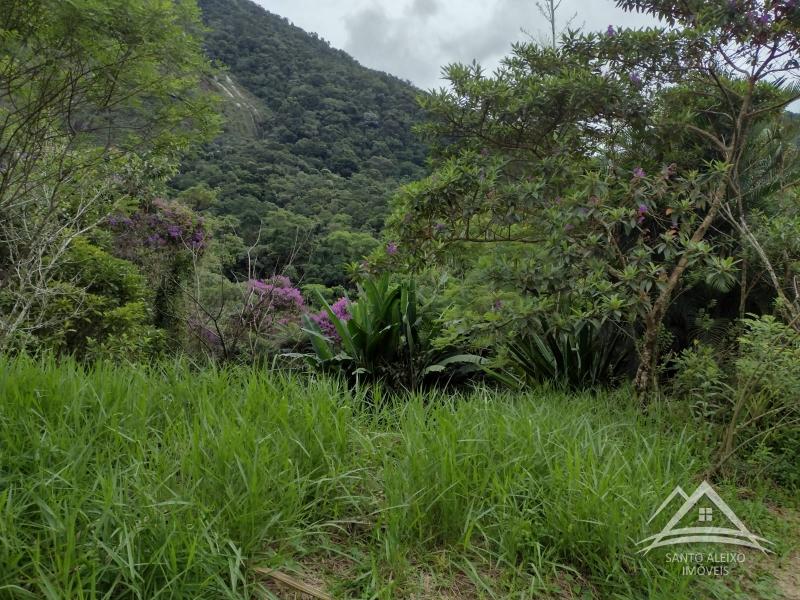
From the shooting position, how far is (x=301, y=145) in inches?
864

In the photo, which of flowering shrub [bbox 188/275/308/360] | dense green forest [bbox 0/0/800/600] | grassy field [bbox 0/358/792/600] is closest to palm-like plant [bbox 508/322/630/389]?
dense green forest [bbox 0/0/800/600]

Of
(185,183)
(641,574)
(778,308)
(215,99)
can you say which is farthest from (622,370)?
(185,183)

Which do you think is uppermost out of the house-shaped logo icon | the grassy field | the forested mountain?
the forested mountain

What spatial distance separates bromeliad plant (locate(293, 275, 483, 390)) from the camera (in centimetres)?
435

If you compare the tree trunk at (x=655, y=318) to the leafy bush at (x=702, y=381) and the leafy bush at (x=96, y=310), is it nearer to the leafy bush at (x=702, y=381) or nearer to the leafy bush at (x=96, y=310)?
the leafy bush at (x=702, y=381)

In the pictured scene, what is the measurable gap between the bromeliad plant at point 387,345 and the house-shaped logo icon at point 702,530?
7.70ft

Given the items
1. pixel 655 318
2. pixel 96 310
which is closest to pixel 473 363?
pixel 655 318

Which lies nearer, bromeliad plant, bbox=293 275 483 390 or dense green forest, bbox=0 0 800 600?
dense green forest, bbox=0 0 800 600

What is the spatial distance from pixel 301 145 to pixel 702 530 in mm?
21899

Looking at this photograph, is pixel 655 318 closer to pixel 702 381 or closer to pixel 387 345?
pixel 702 381

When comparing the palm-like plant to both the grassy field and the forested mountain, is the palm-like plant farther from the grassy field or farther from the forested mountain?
the forested mountain

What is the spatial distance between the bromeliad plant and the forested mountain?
→ 6.59m

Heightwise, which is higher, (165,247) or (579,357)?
(579,357)

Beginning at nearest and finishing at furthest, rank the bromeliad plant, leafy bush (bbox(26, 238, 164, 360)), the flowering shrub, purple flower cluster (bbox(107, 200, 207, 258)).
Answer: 1. the bromeliad plant
2. leafy bush (bbox(26, 238, 164, 360))
3. the flowering shrub
4. purple flower cluster (bbox(107, 200, 207, 258))
